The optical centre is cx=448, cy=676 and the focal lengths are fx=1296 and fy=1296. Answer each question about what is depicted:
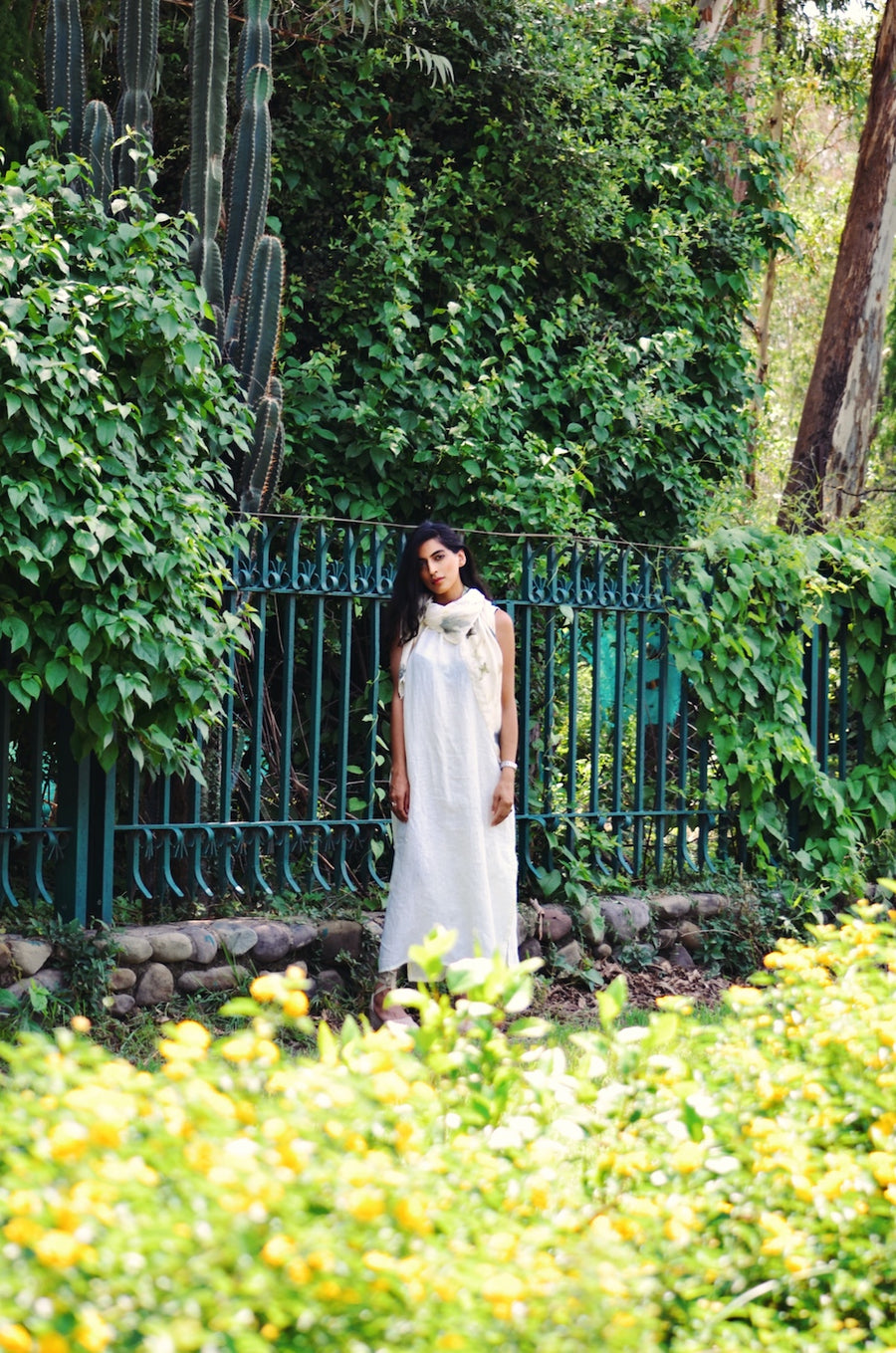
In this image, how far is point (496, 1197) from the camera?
1767mm

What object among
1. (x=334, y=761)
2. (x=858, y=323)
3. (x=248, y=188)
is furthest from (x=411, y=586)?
(x=858, y=323)

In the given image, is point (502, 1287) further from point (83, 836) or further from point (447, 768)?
point (83, 836)

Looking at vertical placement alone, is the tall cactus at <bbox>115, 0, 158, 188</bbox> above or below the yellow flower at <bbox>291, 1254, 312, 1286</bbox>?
above

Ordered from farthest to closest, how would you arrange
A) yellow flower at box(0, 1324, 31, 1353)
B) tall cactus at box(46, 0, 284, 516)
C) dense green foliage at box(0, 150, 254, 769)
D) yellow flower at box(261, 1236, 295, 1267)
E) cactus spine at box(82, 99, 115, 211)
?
tall cactus at box(46, 0, 284, 516)
cactus spine at box(82, 99, 115, 211)
dense green foliage at box(0, 150, 254, 769)
yellow flower at box(261, 1236, 295, 1267)
yellow flower at box(0, 1324, 31, 1353)

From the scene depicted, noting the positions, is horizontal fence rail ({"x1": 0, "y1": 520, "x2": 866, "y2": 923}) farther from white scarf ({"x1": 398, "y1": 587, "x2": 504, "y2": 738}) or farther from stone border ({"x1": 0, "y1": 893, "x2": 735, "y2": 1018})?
white scarf ({"x1": 398, "y1": 587, "x2": 504, "y2": 738})

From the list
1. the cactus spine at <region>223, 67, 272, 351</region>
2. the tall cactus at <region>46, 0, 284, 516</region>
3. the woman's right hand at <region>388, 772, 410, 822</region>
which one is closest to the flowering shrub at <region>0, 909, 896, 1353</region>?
the woman's right hand at <region>388, 772, 410, 822</region>

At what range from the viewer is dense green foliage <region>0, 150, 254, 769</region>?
4.06m

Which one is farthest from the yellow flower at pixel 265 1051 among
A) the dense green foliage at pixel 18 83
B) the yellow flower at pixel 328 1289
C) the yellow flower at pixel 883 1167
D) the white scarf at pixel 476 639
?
the dense green foliage at pixel 18 83

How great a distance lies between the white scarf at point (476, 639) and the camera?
4543 mm

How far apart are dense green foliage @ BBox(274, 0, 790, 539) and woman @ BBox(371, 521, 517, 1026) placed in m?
1.65

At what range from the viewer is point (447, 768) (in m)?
4.52

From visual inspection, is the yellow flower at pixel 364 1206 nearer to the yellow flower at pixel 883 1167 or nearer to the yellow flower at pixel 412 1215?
the yellow flower at pixel 412 1215

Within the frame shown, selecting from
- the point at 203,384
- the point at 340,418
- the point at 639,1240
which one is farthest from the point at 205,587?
the point at 639,1240

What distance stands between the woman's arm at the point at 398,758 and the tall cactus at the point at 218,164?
1041mm
